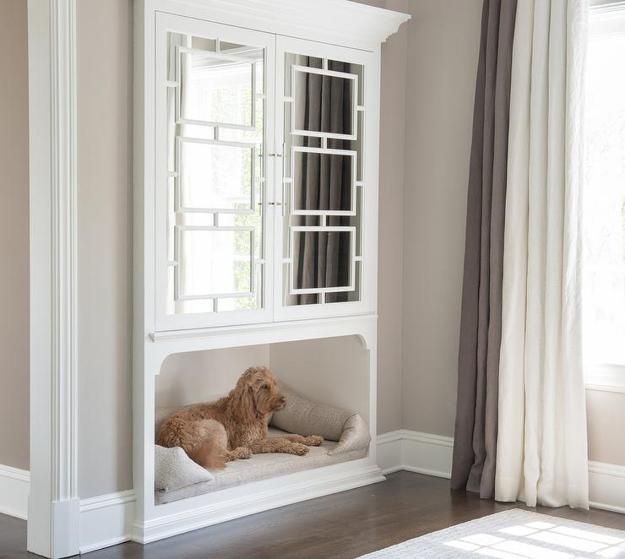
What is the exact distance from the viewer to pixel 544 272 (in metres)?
4.23

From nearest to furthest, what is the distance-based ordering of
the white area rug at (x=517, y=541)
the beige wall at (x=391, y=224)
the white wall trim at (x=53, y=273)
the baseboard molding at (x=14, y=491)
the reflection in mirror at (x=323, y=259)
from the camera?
the white wall trim at (x=53, y=273) → the white area rug at (x=517, y=541) → the baseboard molding at (x=14, y=491) → the reflection in mirror at (x=323, y=259) → the beige wall at (x=391, y=224)

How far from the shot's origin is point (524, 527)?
390 centimetres

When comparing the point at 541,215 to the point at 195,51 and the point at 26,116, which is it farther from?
the point at 26,116

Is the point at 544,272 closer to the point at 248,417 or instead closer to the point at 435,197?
the point at 435,197

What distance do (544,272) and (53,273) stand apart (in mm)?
2019

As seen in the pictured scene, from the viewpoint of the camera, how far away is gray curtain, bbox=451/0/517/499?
171 inches

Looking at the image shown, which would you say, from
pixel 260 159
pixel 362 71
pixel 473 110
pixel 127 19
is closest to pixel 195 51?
pixel 127 19

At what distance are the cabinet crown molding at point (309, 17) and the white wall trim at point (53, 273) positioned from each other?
41 cm

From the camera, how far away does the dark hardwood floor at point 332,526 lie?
11.7 feet

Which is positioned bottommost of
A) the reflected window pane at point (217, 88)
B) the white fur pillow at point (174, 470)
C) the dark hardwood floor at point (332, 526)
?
the dark hardwood floor at point (332, 526)

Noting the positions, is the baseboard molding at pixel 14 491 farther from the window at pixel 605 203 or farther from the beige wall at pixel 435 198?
the window at pixel 605 203

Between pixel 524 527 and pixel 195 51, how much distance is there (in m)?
2.21

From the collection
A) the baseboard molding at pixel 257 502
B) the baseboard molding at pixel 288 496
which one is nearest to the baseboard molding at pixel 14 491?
the baseboard molding at pixel 288 496

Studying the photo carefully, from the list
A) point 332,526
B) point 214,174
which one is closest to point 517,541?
point 332,526
